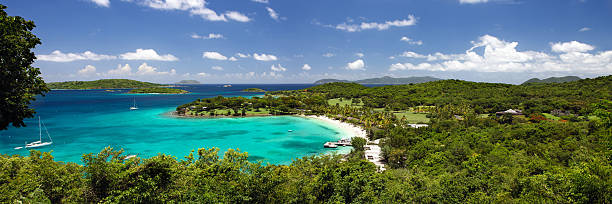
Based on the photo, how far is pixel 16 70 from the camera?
8094 millimetres

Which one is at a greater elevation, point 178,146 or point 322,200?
point 322,200

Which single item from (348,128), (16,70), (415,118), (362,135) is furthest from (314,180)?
(415,118)

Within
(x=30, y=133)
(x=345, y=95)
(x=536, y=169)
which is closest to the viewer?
(x=536, y=169)

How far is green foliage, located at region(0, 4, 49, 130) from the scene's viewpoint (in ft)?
25.3

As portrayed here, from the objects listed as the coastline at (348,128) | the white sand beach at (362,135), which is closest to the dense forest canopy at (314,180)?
the white sand beach at (362,135)

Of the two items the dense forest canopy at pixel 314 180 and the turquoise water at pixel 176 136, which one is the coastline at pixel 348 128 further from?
the dense forest canopy at pixel 314 180

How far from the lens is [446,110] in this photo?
217ft

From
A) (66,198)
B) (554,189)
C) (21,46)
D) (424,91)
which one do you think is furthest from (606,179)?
(424,91)

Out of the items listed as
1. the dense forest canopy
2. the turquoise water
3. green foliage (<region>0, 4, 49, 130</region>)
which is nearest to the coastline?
the turquoise water

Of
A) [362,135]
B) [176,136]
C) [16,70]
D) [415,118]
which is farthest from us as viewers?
[415,118]

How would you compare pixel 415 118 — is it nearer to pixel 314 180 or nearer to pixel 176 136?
pixel 314 180

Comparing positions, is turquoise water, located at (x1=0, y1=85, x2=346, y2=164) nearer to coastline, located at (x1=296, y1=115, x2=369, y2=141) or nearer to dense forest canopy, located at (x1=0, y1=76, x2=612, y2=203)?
coastline, located at (x1=296, y1=115, x2=369, y2=141)

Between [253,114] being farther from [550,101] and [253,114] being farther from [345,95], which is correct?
[550,101]

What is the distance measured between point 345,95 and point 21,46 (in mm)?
125638
